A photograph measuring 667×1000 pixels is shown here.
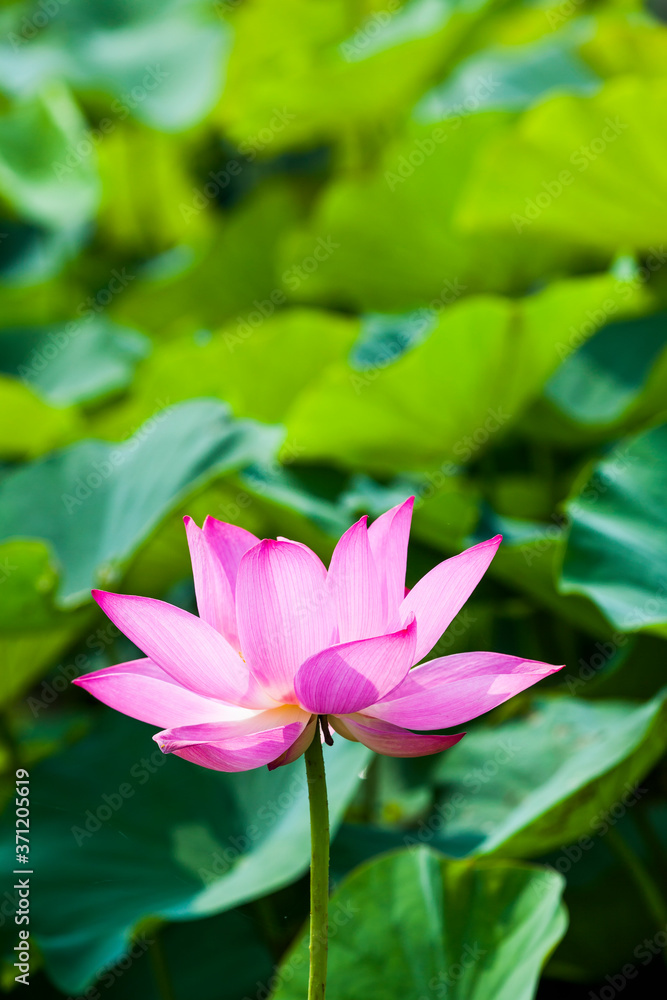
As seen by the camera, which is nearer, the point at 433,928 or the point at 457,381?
the point at 433,928

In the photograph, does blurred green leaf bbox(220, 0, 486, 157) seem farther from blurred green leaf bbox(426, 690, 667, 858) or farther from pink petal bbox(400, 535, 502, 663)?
pink petal bbox(400, 535, 502, 663)

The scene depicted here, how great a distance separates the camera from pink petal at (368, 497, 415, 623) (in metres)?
0.31

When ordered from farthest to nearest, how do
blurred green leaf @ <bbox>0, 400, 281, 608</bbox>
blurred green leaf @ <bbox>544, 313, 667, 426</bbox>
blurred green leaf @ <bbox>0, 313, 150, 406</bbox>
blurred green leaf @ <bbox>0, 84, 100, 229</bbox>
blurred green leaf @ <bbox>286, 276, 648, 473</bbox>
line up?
blurred green leaf @ <bbox>0, 84, 100, 229</bbox>
blurred green leaf @ <bbox>0, 313, 150, 406</bbox>
blurred green leaf @ <bbox>544, 313, 667, 426</bbox>
blurred green leaf @ <bbox>286, 276, 648, 473</bbox>
blurred green leaf @ <bbox>0, 400, 281, 608</bbox>

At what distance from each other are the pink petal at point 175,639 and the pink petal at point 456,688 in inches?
2.0

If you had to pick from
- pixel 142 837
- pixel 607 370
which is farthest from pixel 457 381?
pixel 142 837

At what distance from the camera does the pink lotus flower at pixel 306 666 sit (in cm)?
28

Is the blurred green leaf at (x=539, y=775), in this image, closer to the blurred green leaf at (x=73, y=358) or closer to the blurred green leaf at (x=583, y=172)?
the blurred green leaf at (x=583, y=172)

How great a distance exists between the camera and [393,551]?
0.32 meters

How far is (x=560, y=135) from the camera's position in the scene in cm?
104

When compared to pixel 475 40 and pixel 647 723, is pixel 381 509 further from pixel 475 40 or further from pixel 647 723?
pixel 475 40

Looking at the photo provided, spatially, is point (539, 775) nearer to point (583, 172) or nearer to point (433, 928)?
point (433, 928)

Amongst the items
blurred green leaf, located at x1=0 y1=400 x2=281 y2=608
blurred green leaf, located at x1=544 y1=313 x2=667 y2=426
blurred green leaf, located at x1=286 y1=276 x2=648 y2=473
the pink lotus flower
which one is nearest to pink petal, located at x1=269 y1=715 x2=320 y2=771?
the pink lotus flower

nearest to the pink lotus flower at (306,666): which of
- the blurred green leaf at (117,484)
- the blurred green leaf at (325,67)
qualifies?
the blurred green leaf at (117,484)

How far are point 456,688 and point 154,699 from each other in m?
0.09
